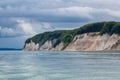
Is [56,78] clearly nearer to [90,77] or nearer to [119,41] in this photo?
[90,77]

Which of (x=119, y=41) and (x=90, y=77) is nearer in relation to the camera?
(x=90, y=77)

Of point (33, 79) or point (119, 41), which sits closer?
point (33, 79)

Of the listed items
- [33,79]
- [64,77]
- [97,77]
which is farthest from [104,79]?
[33,79]

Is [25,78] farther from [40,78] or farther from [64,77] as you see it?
[64,77]

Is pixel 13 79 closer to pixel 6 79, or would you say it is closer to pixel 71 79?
pixel 6 79

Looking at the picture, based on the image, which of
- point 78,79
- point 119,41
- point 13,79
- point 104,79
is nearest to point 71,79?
point 78,79

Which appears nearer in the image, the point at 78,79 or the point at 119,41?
Answer: the point at 78,79

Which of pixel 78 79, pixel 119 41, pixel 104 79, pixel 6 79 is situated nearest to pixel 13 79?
pixel 6 79
